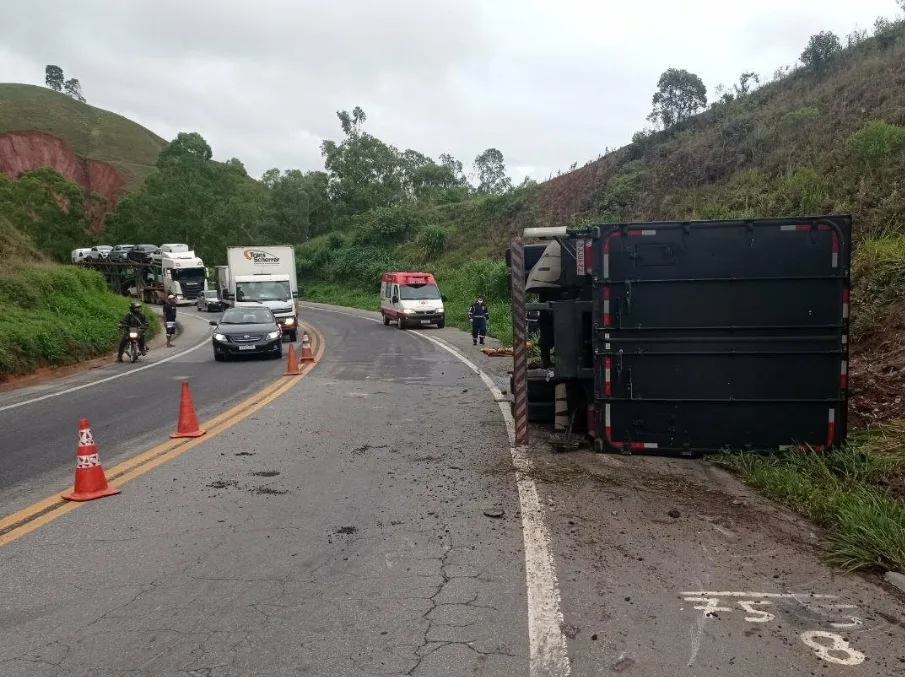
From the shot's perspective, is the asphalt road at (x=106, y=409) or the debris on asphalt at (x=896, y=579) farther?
the asphalt road at (x=106, y=409)

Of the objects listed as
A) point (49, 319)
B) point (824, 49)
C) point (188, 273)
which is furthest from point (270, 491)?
point (188, 273)

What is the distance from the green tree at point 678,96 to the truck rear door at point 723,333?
36433mm

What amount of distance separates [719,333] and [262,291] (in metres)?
20.5

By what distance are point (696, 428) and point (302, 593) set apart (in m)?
4.46

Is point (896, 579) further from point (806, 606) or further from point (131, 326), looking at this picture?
point (131, 326)

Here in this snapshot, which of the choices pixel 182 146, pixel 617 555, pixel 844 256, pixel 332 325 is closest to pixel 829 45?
pixel 332 325

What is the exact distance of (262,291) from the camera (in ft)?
82.5

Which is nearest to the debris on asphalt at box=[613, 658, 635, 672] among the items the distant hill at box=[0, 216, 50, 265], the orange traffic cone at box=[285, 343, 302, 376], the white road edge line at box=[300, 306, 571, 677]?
the white road edge line at box=[300, 306, 571, 677]

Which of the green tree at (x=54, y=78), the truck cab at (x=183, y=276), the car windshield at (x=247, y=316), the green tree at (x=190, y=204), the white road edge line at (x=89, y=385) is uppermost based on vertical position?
the green tree at (x=54, y=78)

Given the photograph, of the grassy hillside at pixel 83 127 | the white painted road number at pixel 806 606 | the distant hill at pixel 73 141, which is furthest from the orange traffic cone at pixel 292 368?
the grassy hillside at pixel 83 127

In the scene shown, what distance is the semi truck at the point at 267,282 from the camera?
23844 millimetres

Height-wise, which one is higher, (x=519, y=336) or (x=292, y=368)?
(x=519, y=336)

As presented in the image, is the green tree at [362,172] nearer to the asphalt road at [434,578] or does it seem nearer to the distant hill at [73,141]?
the distant hill at [73,141]

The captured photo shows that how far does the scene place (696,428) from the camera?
280 inches
